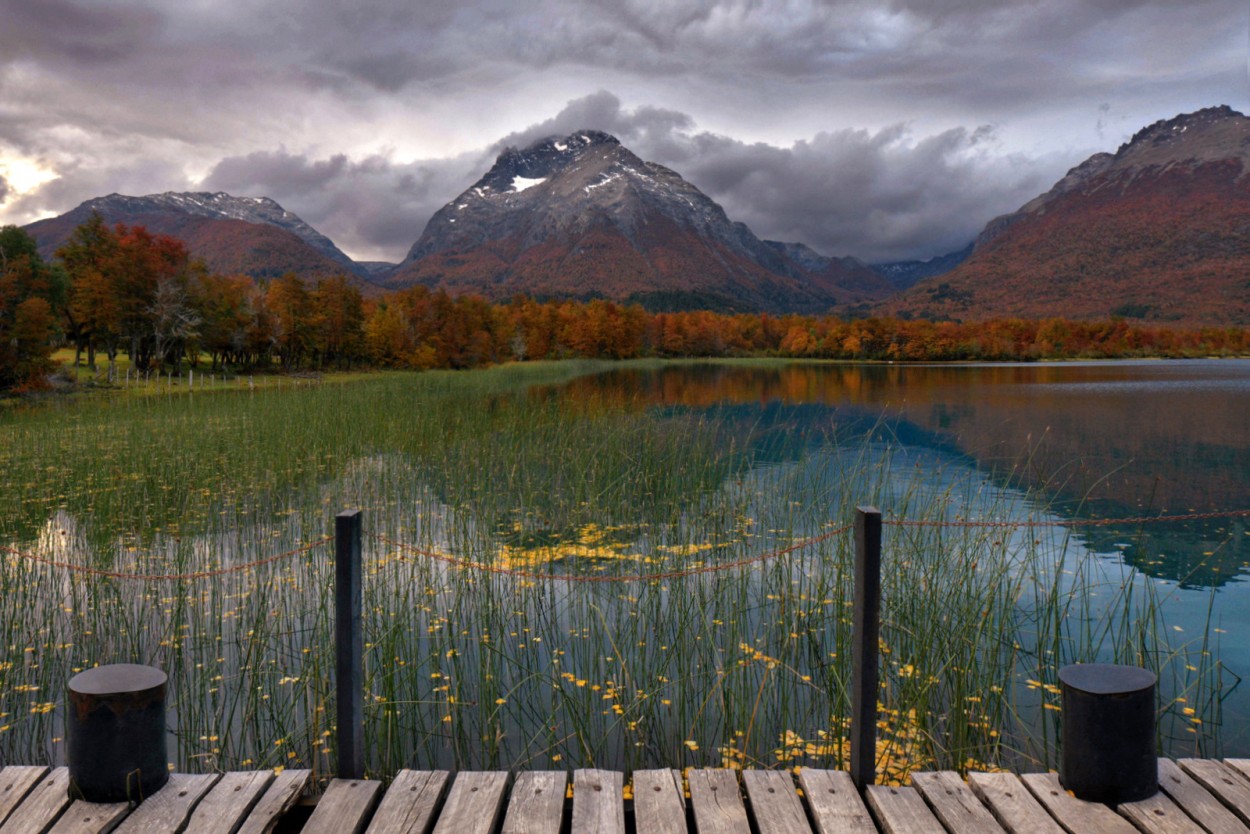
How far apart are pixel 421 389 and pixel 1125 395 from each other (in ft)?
84.5

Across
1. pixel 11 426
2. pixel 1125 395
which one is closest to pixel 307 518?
pixel 11 426

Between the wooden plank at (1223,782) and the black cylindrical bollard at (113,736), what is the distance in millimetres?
3661

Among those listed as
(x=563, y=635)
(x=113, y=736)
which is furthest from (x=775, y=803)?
(x=563, y=635)

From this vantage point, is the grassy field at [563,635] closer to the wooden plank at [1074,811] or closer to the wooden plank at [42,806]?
the wooden plank at [1074,811]

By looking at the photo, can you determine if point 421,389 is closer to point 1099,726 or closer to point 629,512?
point 629,512

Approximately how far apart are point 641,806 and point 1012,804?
126 centimetres

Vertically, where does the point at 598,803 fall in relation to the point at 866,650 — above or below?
below

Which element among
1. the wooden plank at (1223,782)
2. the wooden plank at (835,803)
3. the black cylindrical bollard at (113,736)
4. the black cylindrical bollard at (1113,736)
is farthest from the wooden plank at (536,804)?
the wooden plank at (1223,782)

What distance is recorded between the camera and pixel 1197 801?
2.59 m

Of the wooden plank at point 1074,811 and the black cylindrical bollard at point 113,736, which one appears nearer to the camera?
the wooden plank at point 1074,811

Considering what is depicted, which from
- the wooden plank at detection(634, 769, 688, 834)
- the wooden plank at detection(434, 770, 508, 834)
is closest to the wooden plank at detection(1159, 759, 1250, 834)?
the wooden plank at detection(634, 769, 688, 834)

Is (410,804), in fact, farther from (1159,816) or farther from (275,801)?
(1159,816)

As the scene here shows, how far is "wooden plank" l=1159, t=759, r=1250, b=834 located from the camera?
2457mm

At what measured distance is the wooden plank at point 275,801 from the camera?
2.48m
